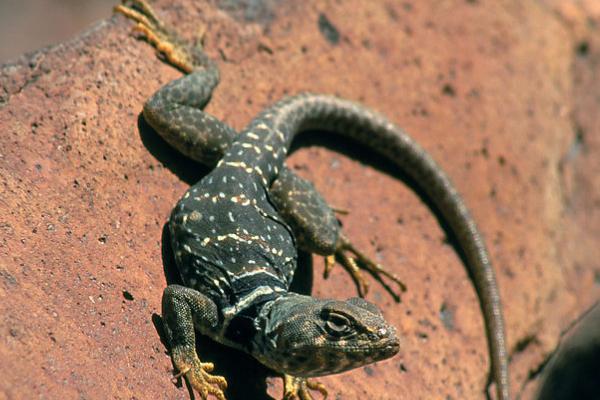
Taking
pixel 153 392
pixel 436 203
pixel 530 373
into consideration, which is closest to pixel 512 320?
pixel 530 373

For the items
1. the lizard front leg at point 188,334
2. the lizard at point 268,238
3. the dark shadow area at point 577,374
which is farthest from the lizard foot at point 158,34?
the dark shadow area at point 577,374

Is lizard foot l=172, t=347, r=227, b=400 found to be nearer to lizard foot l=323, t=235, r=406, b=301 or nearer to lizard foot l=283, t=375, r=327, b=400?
lizard foot l=283, t=375, r=327, b=400

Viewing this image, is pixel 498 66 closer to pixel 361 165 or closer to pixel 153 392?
pixel 361 165

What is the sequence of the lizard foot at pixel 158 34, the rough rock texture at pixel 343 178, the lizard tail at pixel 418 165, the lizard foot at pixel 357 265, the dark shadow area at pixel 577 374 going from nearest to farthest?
the rough rock texture at pixel 343 178, the lizard foot at pixel 357 265, the lizard foot at pixel 158 34, the lizard tail at pixel 418 165, the dark shadow area at pixel 577 374

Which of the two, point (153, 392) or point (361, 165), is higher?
point (361, 165)

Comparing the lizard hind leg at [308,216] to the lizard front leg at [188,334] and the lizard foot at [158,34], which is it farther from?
the lizard foot at [158,34]
